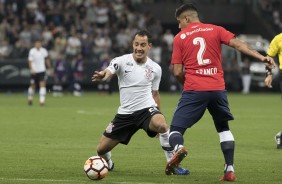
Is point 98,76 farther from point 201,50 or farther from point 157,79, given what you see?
point 157,79

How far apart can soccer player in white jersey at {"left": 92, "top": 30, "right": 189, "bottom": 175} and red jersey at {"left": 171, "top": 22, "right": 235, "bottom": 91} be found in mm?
1087

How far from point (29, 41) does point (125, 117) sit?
97.8 feet

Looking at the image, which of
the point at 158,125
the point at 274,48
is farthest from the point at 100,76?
the point at 274,48

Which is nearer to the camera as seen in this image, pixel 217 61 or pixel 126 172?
pixel 217 61

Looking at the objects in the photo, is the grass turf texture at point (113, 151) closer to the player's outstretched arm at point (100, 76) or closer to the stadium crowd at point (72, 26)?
the player's outstretched arm at point (100, 76)

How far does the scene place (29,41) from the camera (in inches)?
1687

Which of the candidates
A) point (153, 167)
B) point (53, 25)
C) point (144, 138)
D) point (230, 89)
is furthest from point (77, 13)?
point (153, 167)

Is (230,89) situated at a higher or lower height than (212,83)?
lower

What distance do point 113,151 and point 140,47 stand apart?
432 cm

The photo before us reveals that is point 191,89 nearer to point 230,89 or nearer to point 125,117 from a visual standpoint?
point 125,117

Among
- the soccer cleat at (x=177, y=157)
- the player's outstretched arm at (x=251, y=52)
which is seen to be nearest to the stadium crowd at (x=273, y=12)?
the player's outstretched arm at (x=251, y=52)

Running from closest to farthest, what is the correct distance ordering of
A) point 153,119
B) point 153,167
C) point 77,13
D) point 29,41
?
1. point 153,119
2. point 153,167
3. point 29,41
4. point 77,13

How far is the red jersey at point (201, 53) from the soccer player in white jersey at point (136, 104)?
1.09 meters

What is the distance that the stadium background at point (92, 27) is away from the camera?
140 feet
